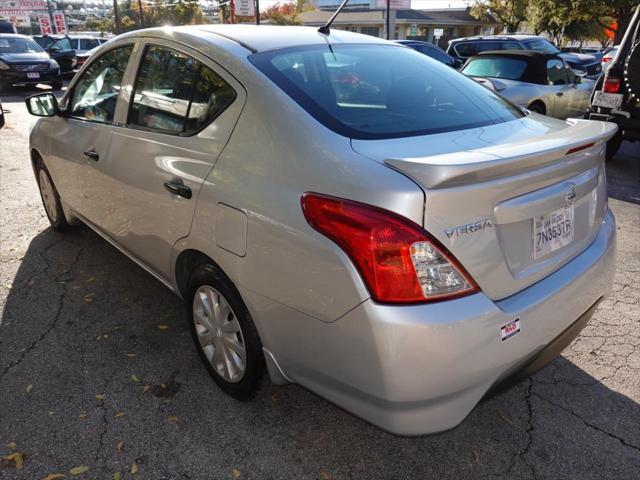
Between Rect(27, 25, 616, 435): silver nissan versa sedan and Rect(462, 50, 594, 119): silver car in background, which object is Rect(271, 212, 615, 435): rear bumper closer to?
Rect(27, 25, 616, 435): silver nissan versa sedan

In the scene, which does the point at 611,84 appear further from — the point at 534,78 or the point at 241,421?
the point at 241,421

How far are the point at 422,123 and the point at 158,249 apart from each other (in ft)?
5.02

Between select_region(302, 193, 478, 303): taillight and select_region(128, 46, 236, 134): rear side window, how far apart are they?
37.8 inches

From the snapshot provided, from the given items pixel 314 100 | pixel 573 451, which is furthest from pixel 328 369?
pixel 573 451

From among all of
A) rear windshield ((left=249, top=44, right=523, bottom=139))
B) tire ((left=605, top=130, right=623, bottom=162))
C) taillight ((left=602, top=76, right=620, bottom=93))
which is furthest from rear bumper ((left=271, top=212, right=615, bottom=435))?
tire ((left=605, top=130, right=623, bottom=162))

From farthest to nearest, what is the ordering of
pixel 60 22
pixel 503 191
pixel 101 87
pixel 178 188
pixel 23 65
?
pixel 60 22
pixel 23 65
pixel 101 87
pixel 178 188
pixel 503 191

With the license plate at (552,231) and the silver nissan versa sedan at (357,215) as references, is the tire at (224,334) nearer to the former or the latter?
the silver nissan versa sedan at (357,215)

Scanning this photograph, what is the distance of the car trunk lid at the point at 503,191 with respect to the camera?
5.35 feet

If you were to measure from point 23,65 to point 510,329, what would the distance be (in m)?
16.6

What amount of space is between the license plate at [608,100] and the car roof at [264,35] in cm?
455

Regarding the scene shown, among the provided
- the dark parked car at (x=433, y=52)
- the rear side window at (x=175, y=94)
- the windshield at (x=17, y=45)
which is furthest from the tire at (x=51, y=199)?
the windshield at (x=17, y=45)

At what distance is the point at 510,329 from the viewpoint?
5.80 ft

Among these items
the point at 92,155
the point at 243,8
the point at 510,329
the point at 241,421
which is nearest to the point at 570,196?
the point at 510,329

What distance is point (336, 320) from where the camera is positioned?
1728 millimetres
